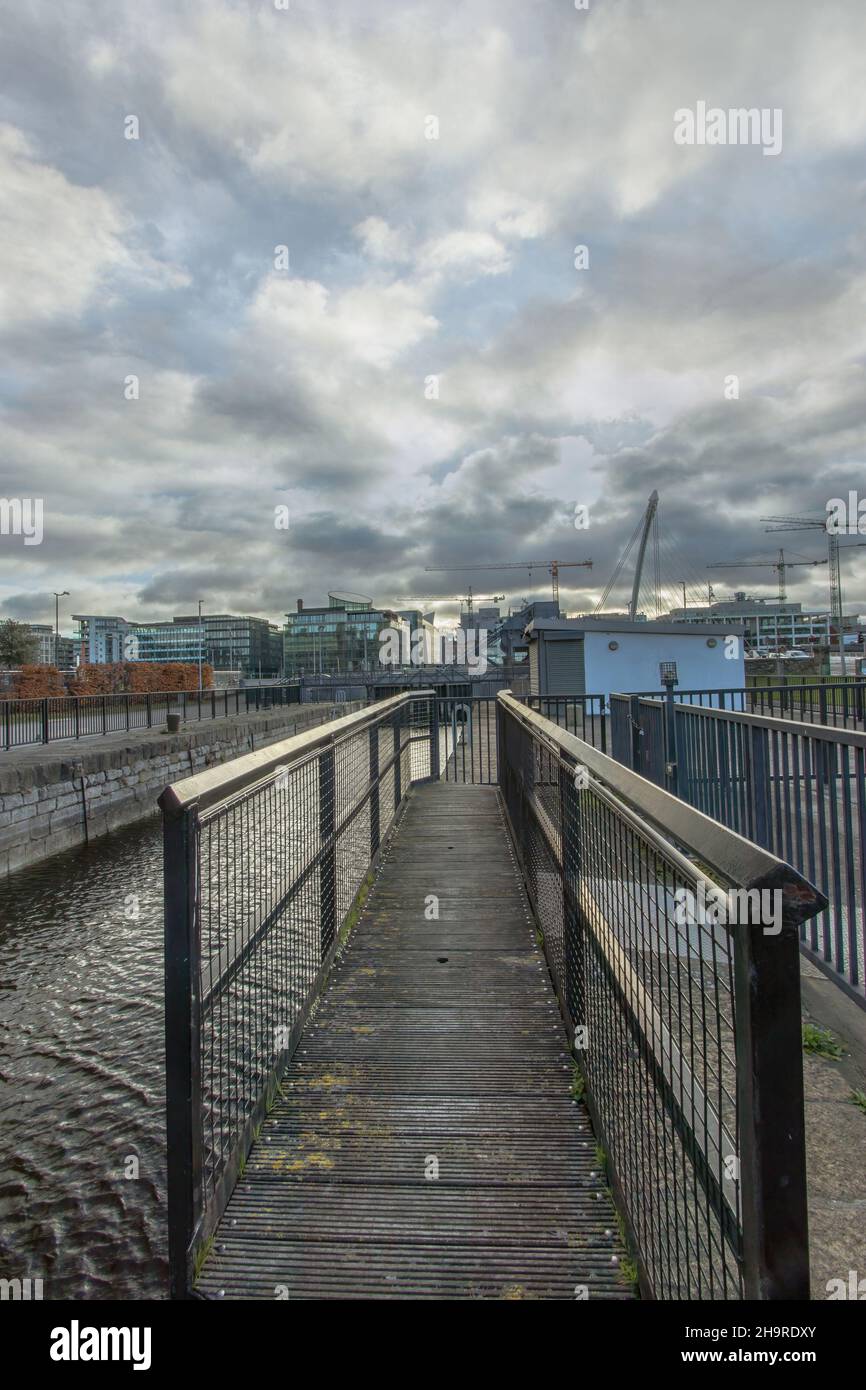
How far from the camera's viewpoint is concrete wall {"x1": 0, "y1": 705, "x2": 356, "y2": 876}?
9.91 metres

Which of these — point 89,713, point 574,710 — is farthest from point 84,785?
point 574,710

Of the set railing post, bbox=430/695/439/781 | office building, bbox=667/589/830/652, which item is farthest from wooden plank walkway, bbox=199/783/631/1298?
office building, bbox=667/589/830/652

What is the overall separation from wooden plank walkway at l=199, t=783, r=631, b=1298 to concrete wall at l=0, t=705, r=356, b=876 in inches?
273

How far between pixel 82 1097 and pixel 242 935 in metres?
2.74

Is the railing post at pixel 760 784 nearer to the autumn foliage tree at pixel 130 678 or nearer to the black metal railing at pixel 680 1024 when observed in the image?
the black metal railing at pixel 680 1024

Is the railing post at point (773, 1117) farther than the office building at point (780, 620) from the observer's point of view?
No

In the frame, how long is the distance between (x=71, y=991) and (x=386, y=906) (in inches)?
117

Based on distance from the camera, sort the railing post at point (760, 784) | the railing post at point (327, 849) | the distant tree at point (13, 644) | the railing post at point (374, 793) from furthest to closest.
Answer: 1. the distant tree at point (13, 644)
2. the railing post at point (374, 793)
3. the railing post at point (760, 784)
4. the railing post at point (327, 849)

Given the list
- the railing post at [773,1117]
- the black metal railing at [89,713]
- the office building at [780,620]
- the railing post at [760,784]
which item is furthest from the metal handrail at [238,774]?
the office building at [780,620]

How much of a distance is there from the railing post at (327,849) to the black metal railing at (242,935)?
12mm

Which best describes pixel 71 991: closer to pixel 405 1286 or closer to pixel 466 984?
pixel 466 984

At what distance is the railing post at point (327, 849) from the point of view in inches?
157

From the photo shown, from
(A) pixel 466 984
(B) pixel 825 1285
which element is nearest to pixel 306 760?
(A) pixel 466 984

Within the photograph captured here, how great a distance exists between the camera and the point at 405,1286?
1.98 meters
